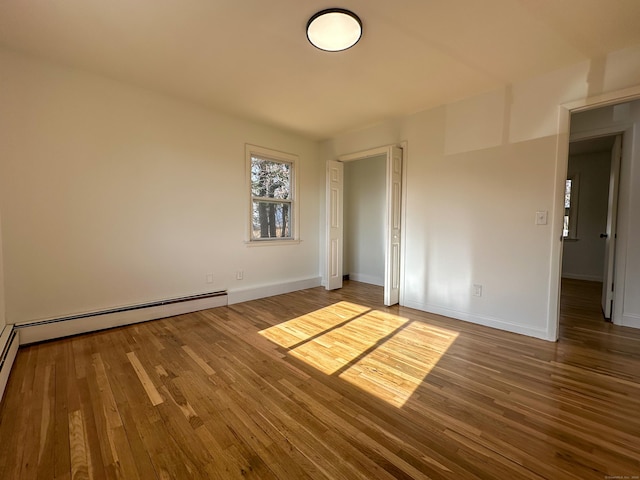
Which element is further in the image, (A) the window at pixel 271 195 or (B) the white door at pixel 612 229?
(A) the window at pixel 271 195

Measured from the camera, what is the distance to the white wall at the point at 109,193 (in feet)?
7.93

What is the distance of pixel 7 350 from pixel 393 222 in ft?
12.6

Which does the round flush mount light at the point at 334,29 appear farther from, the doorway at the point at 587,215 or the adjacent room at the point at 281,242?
the doorway at the point at 587,215

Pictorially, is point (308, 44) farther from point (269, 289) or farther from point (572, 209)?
point (572, 209)

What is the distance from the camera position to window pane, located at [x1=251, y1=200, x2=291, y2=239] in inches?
163

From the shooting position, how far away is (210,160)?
140 inches

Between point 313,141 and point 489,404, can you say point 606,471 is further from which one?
point 313,141

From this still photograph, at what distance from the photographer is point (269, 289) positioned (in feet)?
13.8

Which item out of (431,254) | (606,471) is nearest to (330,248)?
(431,254)

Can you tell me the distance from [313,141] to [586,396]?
14.8 feet

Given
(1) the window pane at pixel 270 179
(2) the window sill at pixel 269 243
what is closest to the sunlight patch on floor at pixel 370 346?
(2) the window sill at pixel 269 243

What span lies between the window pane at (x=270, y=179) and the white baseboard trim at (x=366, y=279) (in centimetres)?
213

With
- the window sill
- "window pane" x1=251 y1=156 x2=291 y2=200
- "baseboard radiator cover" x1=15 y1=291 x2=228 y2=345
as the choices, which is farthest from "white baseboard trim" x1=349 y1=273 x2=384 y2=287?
"baseboard radiator cover" x1=15 y1=291 x2=228 y2=345

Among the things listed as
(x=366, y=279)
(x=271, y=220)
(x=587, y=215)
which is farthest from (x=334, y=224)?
(x=587, y=215)
